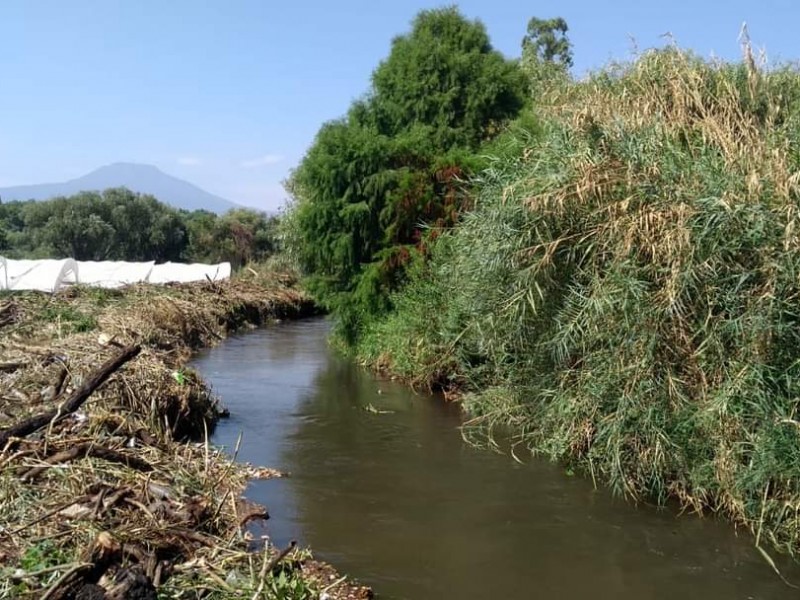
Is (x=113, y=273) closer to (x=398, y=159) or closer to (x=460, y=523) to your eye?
(x=398, y=159)

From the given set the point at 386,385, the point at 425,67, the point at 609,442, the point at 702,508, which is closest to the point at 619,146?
the point at 609,442

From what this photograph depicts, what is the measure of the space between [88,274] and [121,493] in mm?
24178

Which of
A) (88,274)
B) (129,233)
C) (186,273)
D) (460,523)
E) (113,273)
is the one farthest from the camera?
(129,233)

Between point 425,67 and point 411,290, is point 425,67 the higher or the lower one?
the higher one

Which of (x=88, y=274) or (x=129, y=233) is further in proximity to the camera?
(x=129, y=233)

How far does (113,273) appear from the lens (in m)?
29.6

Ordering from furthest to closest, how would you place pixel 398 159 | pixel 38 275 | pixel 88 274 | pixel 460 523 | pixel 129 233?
1. pixel 129 233
2. pixel 88 274
3. pixel 38 275
4. pixel 398 159
5. pixel 460 523

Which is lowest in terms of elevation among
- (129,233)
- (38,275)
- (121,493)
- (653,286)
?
(121,493)

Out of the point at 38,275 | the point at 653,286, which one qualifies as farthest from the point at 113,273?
the point at 653,286

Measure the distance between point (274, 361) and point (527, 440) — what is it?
988cm

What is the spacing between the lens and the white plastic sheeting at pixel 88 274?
2555 cm

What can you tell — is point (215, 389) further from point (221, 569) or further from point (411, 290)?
point (221, 569)

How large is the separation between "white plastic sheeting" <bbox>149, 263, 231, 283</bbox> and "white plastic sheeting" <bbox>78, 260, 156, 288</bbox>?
1.27 feet

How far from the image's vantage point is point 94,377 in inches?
328
